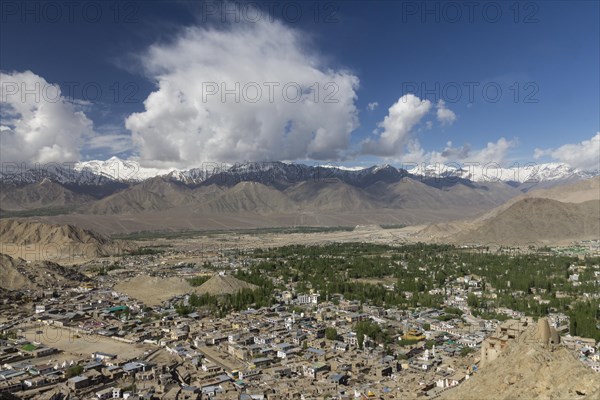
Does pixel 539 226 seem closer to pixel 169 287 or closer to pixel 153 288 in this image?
pixel 169 287

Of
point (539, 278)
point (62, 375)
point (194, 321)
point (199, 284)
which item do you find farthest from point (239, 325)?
point (539, 278)

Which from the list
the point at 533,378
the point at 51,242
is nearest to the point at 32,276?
the point at 51,242

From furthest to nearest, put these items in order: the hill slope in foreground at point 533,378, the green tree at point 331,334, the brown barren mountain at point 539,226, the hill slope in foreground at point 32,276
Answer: the brown barren mountain at point 539,226
the hill slope in foreground at point 32,276
the green tree at point 331,334
the hill slope in foreground at point 533,378

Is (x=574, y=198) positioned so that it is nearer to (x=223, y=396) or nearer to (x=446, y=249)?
(x=446, y=249)

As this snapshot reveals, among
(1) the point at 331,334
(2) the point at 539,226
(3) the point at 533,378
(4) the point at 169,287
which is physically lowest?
(1) the point at 331,334

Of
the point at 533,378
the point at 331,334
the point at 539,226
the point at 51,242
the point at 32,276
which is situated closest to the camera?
the point at 533,378

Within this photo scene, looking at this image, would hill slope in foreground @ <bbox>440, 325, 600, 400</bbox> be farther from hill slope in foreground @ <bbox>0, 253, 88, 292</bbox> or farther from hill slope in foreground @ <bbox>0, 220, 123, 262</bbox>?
hill slope in foreground @ <bbox>0, 220, 123, 262</bbox>

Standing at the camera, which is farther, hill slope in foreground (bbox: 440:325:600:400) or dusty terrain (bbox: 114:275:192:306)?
dusty terrain (bbox: 114:275:192:306)

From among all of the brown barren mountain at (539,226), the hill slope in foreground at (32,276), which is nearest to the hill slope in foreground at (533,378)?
the hill slope in foreground at (32,276)

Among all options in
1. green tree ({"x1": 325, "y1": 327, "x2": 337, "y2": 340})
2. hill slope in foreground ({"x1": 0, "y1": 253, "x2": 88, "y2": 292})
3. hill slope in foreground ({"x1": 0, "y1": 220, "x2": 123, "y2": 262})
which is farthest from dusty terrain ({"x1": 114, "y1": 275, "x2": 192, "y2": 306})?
hill slope in foreground ({"x1": 0, "y1": 220, "x2": 123, "y2": 262})

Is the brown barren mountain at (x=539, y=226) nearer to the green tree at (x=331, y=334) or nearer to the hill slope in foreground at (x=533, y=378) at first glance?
the green tree at (x=331, y=334)
